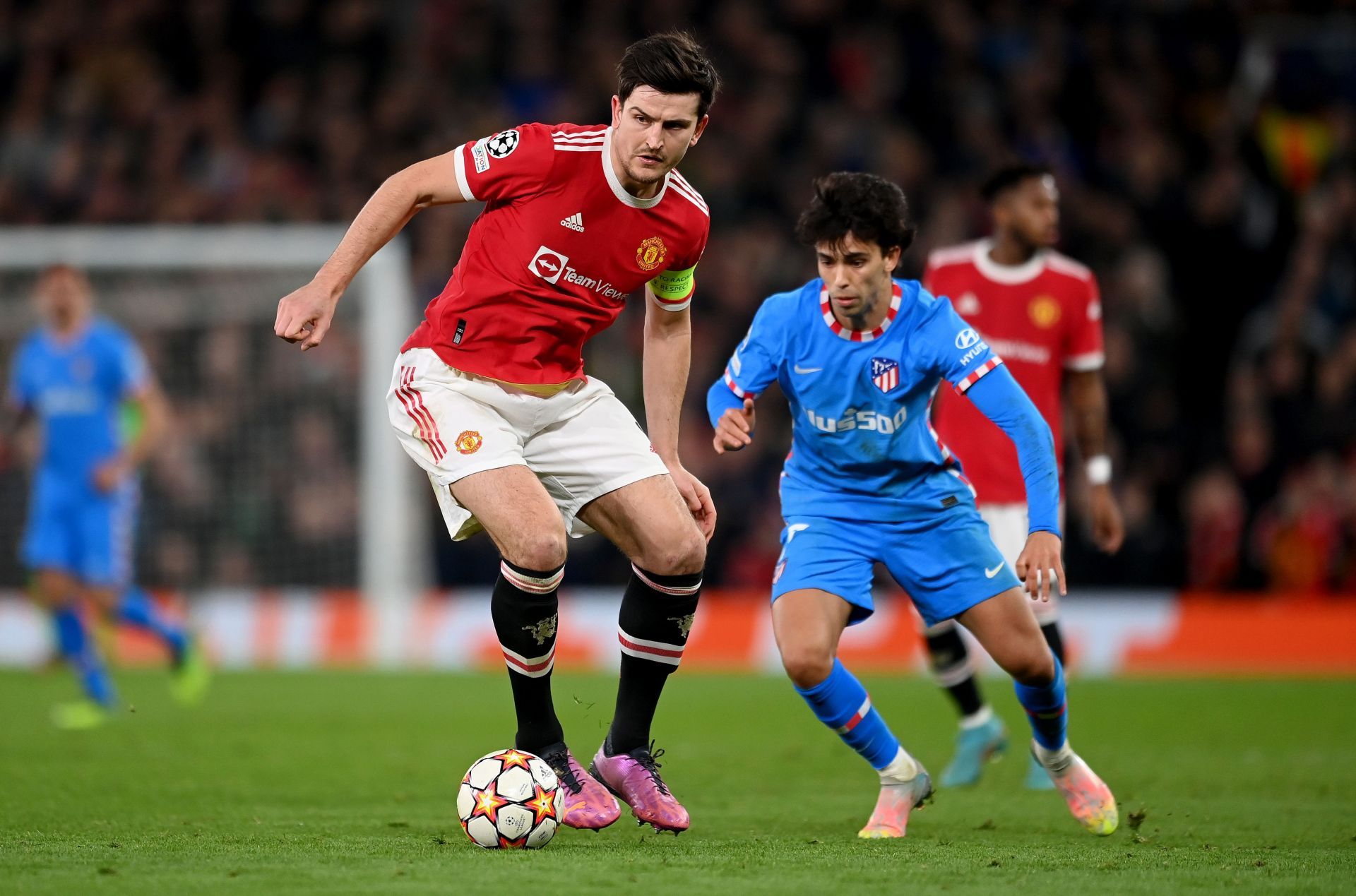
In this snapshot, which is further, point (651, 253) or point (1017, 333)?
point (1017, 333)

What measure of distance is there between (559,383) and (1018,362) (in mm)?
2751

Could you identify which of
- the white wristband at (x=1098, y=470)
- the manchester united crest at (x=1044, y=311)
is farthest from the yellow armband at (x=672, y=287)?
the white wristband at (x=1098, y=470)

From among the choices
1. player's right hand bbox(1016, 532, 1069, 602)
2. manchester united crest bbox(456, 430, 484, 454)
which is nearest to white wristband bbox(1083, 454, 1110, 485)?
player's right hand bbox(1016, 532, 1069, 602)

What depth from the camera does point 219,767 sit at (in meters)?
7.28

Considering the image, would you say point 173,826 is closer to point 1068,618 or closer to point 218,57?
point 1068,618

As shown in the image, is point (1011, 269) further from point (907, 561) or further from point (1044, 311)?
point (907, 561)

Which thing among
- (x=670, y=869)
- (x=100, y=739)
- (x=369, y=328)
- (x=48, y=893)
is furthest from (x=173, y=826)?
(x=369, y=328)

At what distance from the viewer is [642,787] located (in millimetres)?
5234

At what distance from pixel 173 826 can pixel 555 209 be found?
2.25 m

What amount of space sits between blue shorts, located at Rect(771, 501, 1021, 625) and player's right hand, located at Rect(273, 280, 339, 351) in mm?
1723

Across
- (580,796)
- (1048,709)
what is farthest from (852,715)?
(580,796)

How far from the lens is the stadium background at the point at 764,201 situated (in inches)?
543

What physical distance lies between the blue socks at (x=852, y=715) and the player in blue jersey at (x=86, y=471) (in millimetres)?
6226

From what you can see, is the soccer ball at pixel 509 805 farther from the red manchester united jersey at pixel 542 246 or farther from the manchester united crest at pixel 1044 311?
the manchester united crest at pixel 1044 311
